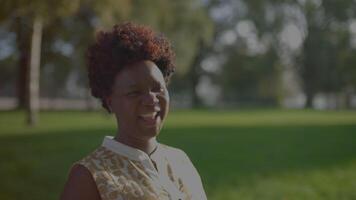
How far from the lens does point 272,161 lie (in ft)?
26.3

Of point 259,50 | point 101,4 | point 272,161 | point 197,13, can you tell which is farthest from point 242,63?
point 272,161

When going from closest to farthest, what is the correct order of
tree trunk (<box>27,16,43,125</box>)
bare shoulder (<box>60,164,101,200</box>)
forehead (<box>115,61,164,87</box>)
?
bare shoulder (<box>60,164,101,200</box>), forehead (<box>115,61,164,87</box>), tree trunk (<box>27,16,43,125</box>)

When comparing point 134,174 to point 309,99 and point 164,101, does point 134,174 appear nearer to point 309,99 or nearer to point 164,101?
point 164,101

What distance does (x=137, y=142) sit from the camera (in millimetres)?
1482

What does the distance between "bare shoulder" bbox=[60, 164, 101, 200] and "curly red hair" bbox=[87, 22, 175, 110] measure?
0.26m

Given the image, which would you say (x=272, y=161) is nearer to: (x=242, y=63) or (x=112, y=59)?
(x=112, y=59)

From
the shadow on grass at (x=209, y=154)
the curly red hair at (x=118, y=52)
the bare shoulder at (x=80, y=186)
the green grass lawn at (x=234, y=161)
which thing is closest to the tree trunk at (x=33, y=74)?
the green grass lawn at (x=234, y=161)

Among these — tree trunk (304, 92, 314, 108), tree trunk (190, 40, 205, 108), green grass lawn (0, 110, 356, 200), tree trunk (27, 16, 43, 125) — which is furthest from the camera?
tree trunk (190, 40, 205, 108)

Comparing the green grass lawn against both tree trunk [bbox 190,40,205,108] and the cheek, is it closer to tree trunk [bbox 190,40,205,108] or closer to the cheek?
the cheek

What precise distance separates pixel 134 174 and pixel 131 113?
0.17 metres

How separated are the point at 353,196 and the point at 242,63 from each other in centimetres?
4018

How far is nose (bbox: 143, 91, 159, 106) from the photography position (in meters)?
1.46

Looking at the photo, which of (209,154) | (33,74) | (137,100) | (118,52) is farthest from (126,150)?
(33,74)

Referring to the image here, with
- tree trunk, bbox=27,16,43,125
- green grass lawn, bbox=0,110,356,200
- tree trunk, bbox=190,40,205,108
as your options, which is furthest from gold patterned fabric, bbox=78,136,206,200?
tree trunk, bbox=190,40,205,108
